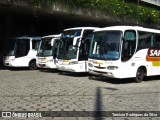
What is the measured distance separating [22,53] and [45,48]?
220 cm

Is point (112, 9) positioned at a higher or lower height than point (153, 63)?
higher

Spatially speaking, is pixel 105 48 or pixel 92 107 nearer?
pixel 92 107

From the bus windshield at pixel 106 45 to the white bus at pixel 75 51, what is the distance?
4.85 feet

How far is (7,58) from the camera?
842 inches

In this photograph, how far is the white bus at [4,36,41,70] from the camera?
2111cm

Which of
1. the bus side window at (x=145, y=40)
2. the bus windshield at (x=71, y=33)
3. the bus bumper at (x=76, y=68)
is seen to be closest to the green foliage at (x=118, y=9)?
the bus windshield at (x=71, y=33)

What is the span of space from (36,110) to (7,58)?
13553 millimetres

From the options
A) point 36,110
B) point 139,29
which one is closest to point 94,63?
point 139,29

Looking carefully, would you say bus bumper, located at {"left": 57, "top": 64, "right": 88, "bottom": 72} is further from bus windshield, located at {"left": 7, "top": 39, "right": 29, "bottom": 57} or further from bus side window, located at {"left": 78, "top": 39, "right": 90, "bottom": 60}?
bus windshield, located at {"left": 7, "top": 39, "right": 29, "bottom": 57}

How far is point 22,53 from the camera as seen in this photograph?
2141cm

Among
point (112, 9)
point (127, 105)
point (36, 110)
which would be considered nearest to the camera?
point (36, 110)

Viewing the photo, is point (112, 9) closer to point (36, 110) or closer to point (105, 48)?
point (105, 48)

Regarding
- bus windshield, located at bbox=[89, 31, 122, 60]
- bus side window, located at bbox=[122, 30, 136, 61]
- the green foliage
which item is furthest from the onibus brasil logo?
the green foliage

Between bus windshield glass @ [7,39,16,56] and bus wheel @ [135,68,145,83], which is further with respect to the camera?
bus windshield glass @ [7,39,16,56]
